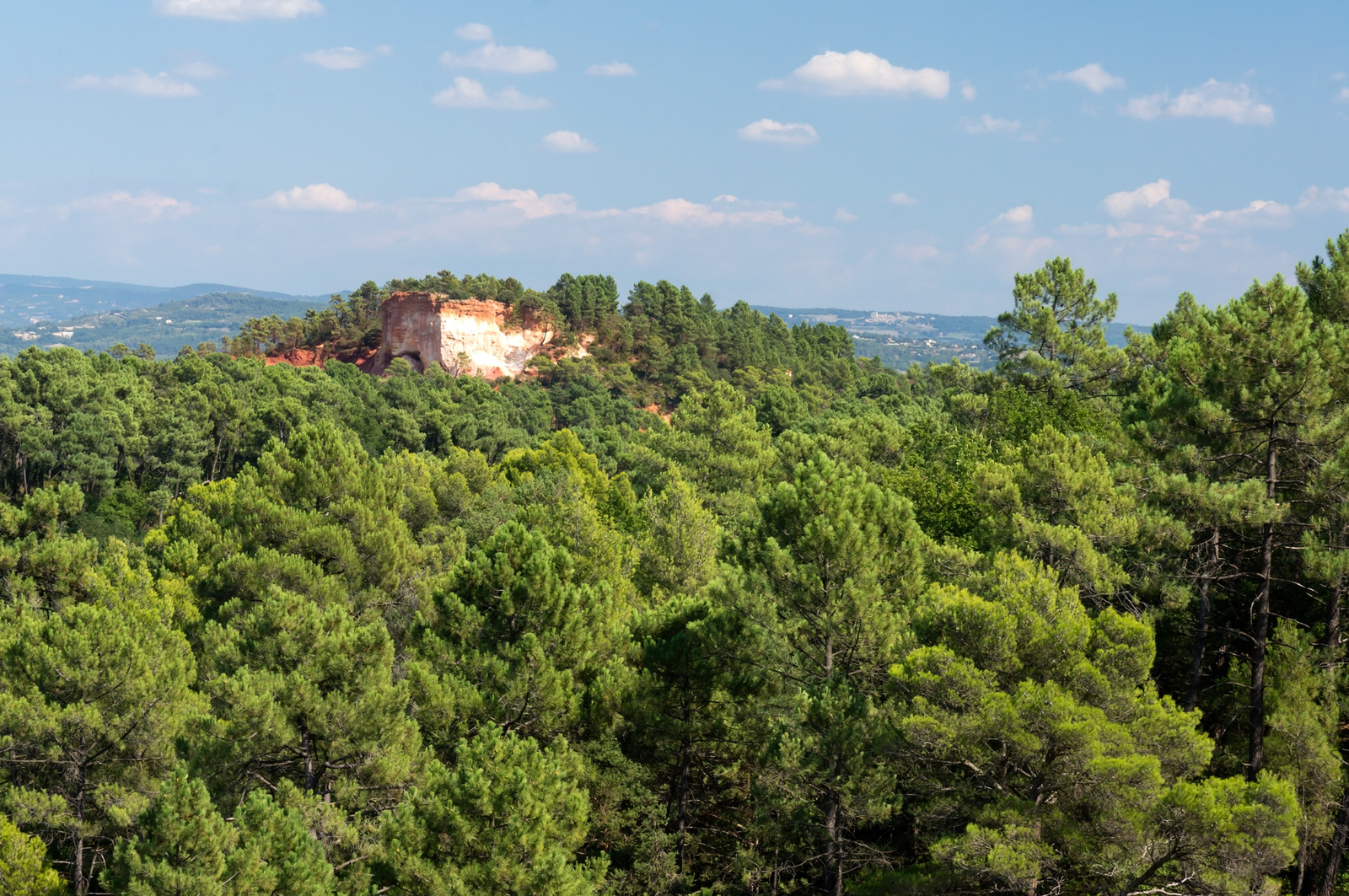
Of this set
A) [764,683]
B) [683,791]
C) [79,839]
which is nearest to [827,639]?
[764,683]

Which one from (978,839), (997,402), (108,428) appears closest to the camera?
(978,839)

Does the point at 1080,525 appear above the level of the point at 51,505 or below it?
above

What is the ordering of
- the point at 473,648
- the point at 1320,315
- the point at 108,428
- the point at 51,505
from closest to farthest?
1. the point at 473,648
2. the point at 1320,315
3. the point at 51,505
4. the point at 108,428

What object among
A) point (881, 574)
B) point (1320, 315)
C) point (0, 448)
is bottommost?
point (0, 448)

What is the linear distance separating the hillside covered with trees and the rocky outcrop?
59648mm

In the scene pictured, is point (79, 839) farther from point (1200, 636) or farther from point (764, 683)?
point (1200, 636)

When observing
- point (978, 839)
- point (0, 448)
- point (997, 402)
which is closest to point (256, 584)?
point (978, 839)

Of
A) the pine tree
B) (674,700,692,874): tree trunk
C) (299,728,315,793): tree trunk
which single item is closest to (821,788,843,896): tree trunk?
the pine tree

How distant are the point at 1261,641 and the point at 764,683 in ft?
26.6

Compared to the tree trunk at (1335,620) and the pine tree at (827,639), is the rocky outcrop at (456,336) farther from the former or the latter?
the tree trunk at (1335,620)

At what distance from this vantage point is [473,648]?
54.5 ft

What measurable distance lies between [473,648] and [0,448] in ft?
165

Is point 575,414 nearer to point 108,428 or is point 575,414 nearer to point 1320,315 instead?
point 108,428

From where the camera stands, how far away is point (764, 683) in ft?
54.0
